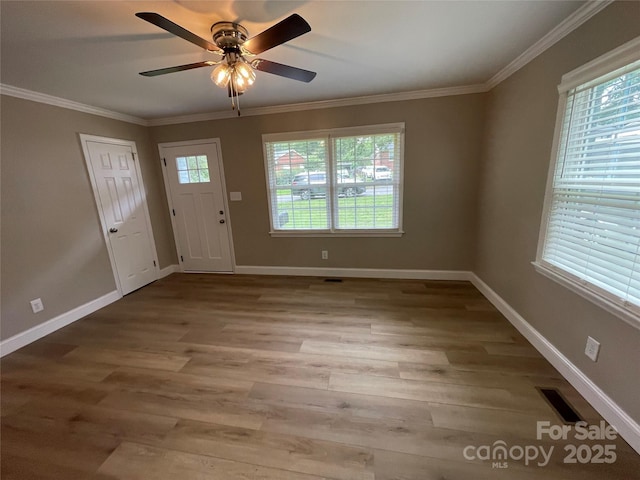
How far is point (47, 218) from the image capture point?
2.67 meters

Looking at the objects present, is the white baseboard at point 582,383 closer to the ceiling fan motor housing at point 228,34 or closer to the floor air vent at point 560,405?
the floor air vent at point 560,405

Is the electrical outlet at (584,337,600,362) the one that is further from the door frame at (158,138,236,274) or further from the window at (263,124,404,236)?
the door frame at (158,138,236,274)

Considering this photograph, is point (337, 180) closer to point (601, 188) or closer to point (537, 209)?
point (537, 209)

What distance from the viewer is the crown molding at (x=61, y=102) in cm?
235

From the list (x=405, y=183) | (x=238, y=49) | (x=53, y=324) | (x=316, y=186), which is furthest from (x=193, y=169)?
(x=405, y=183)

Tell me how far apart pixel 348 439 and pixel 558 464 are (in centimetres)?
105

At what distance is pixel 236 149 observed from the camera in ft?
12.0

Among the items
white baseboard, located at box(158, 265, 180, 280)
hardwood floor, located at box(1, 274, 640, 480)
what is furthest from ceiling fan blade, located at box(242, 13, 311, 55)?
white baseboard, located at box(158, 265, 180, 280)

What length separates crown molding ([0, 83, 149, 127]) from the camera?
235 cm

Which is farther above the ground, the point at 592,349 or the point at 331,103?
the point at 331,103

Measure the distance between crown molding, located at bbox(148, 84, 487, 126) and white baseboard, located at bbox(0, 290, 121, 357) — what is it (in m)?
2.60

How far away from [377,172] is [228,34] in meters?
2.25

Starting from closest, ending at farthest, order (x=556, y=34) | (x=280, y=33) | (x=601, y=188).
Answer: (x=280, y=33) → (x=601, y=188) → (x=556, y=34)

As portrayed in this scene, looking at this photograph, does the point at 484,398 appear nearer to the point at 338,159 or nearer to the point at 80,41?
the point at 338,159
